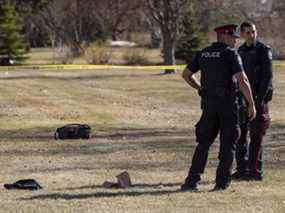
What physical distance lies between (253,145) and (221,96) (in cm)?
142

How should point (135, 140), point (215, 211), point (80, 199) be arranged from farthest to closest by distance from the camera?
point (135, 140), point (80, 199), point (215, 211)

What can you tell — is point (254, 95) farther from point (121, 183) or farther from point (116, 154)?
point (116, 154)

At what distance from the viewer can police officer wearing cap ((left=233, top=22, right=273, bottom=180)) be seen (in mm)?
9953

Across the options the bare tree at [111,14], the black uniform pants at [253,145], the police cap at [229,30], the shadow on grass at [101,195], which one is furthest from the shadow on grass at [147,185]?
the bare tree at [111,14]

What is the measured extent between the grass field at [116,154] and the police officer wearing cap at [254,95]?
326 millimetres

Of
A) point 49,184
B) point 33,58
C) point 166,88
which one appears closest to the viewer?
point 49,184

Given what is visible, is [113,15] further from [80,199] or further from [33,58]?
[80,199]

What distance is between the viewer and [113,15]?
57719mm

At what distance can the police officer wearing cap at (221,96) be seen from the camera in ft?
29.7

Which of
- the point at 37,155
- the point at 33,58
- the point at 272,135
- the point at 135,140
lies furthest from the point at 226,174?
the point at 33,58

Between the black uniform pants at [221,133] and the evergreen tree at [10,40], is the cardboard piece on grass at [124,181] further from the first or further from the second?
the evergreen tree at [10,40]

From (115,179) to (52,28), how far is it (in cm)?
4811

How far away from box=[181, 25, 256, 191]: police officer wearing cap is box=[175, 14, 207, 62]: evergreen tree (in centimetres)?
3987

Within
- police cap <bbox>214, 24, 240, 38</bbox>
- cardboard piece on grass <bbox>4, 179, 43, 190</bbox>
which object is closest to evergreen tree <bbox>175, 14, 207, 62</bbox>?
cardboard piece on grass <bbox>4, 179, 43, 190</bbox>
